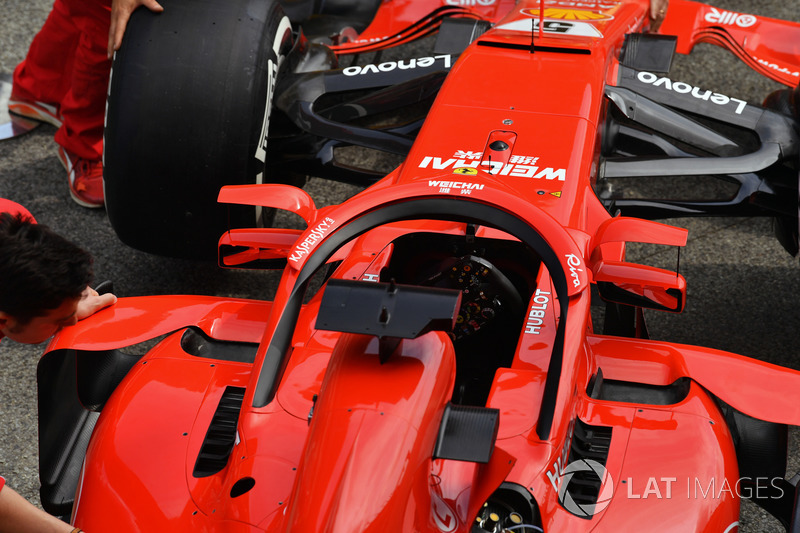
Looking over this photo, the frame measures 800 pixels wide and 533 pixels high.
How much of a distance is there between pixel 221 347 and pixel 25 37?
363cm

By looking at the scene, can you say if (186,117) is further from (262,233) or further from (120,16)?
(262,233)

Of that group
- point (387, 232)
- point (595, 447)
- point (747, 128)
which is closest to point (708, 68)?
point (747, 128)

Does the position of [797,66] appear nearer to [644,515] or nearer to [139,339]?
[644,515]

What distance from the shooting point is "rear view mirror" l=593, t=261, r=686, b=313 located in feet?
7.81

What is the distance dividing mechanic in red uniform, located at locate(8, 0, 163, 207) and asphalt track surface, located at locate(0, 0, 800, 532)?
0.40 feet

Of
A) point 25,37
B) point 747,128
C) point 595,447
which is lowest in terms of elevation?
point 25,37

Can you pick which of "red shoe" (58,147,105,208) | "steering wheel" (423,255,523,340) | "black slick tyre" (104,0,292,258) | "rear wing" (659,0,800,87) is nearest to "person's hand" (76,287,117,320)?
"black slick tyre" (104,0,292,258)

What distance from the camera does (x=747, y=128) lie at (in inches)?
129

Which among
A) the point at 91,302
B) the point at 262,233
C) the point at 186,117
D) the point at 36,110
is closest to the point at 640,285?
the point at 262,233

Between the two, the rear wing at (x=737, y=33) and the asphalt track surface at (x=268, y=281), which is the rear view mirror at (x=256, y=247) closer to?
the asphalt track surface at (x=268, y=281)

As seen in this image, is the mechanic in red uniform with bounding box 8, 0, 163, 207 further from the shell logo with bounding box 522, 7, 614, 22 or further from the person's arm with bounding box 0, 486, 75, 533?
the person's arm with bounding box 0, 486, 75, 533

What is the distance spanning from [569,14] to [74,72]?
84.1 inches

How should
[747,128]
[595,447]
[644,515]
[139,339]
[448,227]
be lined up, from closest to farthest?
[644,515]
[595,447]
[139,339]
[448,227]
[747,128]

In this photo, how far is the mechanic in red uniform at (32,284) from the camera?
76.0 inches
